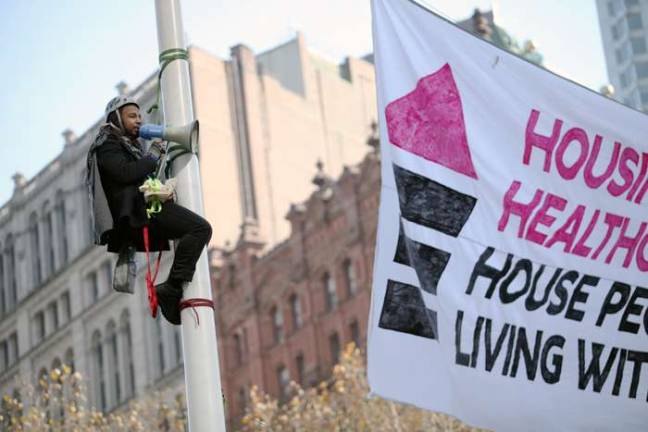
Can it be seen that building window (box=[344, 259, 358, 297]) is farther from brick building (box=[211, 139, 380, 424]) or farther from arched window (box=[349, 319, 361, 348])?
arched window (box=[349, 319, 361, 348])

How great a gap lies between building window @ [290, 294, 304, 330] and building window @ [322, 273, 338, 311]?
1713 millimetres

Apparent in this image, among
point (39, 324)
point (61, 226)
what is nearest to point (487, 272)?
point (61, 226)

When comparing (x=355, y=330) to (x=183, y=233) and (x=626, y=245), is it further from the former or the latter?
(x=183, y=233)

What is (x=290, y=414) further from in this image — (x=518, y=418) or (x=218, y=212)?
(x=518, y=418)

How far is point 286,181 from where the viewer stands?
7481 cm

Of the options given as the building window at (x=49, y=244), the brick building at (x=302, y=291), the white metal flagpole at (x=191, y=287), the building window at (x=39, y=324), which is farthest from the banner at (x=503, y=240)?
the building window at (x=39, y=324)

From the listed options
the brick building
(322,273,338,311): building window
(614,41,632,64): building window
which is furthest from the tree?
(614,41,632,64): building window

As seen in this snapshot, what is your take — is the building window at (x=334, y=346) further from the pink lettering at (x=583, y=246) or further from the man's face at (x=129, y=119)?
the man's face at (x=129, y=119)

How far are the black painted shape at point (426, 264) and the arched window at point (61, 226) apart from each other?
6755 centimetres

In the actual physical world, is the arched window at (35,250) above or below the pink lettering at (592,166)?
above

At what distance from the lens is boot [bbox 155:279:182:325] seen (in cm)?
886

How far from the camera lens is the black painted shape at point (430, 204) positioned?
33.3 feet

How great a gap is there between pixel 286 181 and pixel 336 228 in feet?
39.0

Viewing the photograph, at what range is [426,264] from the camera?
1002cm
